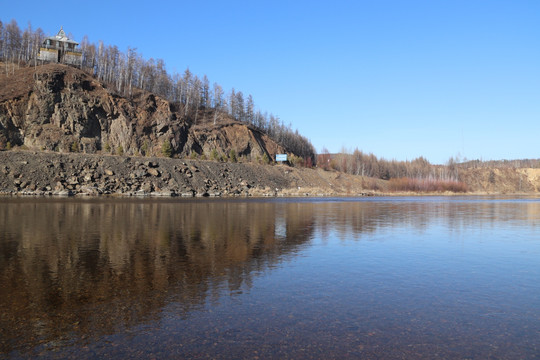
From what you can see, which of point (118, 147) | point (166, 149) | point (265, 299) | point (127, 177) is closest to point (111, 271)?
point (265, 299)

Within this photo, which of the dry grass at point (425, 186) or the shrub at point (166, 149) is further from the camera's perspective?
the dry grass at point (425, 186)

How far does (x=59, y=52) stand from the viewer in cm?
10612

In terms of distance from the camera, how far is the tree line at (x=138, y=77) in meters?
114

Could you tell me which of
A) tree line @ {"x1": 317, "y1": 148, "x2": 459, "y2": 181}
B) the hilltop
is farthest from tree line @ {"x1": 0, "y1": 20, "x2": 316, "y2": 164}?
tree line @ {"x1": 317, "y1": 148, "x2": 459, "y2": 181}

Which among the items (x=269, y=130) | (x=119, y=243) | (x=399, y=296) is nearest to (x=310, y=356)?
(x=399, y=296)

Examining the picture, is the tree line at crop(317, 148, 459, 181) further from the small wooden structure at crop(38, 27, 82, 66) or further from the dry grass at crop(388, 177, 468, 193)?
the small wooden structure at crop(38, 27, 82, 66)

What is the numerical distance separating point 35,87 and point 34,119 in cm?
884

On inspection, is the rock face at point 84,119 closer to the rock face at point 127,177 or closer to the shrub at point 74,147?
the shrub at point 74,147

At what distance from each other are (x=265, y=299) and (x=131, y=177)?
68957 mm

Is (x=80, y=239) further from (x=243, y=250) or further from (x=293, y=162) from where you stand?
(x=293, y=162)

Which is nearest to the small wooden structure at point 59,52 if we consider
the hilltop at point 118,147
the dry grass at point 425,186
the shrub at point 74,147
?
the hilltop at point 118,147

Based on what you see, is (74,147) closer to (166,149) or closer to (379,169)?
(166,149)

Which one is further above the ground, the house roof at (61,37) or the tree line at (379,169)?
the house roof at (61,37)

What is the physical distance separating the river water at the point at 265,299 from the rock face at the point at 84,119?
77544 mm
